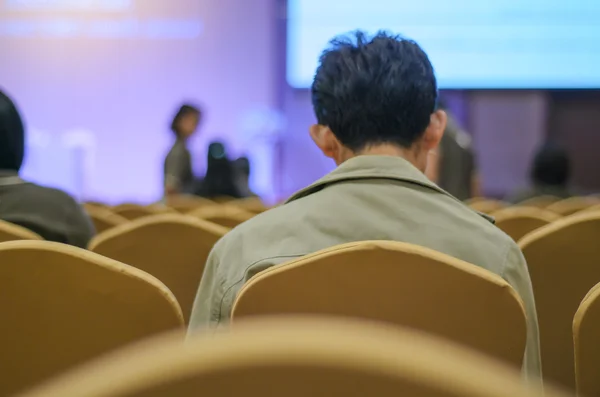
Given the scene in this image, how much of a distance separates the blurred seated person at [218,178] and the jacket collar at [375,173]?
398 cm

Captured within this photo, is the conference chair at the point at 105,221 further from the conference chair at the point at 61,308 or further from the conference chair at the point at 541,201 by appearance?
the conference chair at the point at 541,201

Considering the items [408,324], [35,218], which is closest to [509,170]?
[35,218]

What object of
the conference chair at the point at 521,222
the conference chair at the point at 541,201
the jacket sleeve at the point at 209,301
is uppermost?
the jacket sleeve at the point at 209,301

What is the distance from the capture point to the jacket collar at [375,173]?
1192mm

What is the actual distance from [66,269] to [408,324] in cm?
42

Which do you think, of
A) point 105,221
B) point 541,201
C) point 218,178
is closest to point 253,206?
point 105,221

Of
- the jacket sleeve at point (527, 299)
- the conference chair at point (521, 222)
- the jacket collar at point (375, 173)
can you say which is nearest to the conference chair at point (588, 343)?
the jacket sleeve at point (527, 299)

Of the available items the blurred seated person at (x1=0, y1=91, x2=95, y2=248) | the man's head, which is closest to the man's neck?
the man's head

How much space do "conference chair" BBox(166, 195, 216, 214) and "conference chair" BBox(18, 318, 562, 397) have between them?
2678 millimetres

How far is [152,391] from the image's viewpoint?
382 mm

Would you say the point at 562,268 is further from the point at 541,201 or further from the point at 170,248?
the point at 541,201

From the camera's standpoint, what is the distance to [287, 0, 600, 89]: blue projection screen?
7.18 metres

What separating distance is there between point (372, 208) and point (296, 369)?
2.49ft

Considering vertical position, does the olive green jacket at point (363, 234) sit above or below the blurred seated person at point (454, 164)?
above
